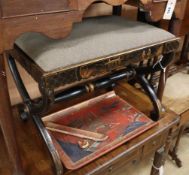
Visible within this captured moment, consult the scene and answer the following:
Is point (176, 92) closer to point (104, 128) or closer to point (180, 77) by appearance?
point (180, 77)

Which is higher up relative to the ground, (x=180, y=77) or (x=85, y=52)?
(x=85, y=52)

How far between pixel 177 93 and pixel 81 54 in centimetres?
81

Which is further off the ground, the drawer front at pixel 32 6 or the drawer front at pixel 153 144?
the drawer front at pixel 32 6

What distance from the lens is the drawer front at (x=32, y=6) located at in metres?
0.45

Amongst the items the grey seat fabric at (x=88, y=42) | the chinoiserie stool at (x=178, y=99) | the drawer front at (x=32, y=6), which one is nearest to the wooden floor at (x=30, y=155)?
the grey seat fabric at (x=88, y=42)

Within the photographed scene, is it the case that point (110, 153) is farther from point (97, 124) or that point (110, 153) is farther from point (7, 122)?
point (7, 122)

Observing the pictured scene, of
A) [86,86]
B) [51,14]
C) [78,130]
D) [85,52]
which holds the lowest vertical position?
[78,130]

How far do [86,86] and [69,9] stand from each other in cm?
32

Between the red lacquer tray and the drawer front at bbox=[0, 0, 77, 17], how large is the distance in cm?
45

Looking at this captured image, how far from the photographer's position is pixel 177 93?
4.03 feet

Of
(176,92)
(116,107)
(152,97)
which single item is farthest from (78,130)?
(176,92)

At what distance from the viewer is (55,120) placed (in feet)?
2.97

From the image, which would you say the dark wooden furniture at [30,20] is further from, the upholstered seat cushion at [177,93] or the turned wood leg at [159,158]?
the upholstered seat cushion at [177,93]

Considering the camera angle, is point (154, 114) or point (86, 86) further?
point (154, 114)
